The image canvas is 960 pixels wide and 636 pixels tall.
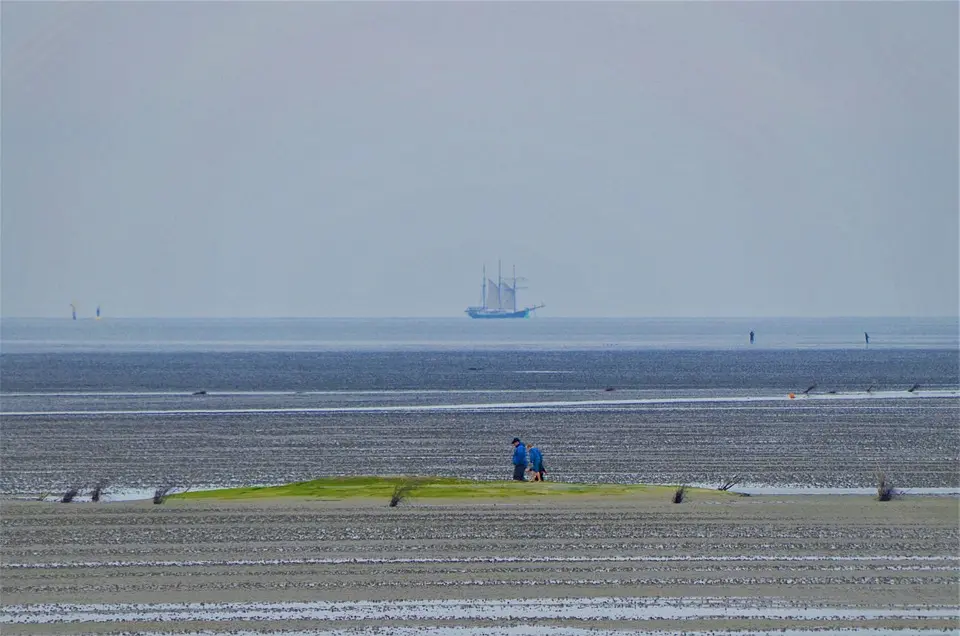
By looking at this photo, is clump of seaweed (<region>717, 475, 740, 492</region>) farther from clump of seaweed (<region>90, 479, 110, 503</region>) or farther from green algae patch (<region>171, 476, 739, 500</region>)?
clump of seaweed (<region>90, 479, 110, 503</region>)

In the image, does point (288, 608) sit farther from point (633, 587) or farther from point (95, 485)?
point (95, 485)

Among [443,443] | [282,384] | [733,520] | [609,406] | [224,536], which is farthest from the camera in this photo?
[282,384]

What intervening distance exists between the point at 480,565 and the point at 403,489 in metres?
6.22

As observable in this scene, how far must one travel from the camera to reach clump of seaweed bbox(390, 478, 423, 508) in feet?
76.7

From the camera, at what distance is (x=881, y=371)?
7662 cm

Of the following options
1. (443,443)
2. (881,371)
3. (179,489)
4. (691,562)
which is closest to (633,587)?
(691,562)

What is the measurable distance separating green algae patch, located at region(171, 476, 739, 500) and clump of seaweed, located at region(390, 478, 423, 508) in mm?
36

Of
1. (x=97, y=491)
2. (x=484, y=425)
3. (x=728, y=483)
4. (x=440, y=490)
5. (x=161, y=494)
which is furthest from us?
(x=484, y=425)

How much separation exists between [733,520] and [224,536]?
316 inches

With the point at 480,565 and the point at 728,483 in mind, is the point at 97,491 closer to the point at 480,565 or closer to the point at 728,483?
the point at 480,565

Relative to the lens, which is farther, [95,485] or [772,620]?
[95,485]

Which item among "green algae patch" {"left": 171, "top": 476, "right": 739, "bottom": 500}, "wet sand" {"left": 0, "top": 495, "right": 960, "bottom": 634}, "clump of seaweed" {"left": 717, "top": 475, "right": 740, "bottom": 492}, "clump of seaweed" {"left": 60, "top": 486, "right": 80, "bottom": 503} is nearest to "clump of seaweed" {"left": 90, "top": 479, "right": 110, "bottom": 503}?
"clump of seaweed" {"left": 60, "top": 486, "right": 80, "bottom": 503}

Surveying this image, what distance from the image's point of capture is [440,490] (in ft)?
82.4

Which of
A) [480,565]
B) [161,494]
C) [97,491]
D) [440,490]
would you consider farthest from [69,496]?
[480,565]
